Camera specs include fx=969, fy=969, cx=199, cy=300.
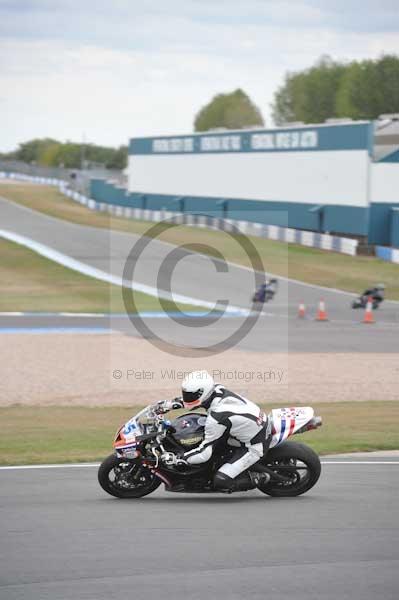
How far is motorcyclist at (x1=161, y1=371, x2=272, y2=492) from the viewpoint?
10180 millimetres

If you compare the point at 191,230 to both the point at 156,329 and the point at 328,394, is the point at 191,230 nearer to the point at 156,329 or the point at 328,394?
the point at 156,329

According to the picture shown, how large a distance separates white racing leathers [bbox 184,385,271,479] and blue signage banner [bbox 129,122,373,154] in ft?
137

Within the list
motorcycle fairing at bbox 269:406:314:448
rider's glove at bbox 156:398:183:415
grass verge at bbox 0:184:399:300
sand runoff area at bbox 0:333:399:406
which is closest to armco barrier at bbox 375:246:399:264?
grass verge at bbox 0:184:399:300

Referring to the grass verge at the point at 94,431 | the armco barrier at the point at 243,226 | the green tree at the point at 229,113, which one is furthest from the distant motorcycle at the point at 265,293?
the green tree at the point at 229,113

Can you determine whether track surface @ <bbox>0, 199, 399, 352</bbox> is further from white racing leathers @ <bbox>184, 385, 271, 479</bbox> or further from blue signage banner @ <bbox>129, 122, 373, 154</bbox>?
white racing leathers @ <bbox>184, 385, 271, 479</bbox>

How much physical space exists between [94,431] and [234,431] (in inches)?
215

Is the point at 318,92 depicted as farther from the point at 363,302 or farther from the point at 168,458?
the point at 168,458

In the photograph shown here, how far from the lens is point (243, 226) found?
2430 inches

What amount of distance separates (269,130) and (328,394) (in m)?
44.8

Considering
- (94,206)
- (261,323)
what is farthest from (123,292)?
(94,206)

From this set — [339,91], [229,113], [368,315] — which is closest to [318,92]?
[339,91]

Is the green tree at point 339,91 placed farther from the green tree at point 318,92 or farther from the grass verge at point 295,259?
the grass verge at point 295,259

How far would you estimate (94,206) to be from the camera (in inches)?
3329

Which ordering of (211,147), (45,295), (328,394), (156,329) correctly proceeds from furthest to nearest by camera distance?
(211,147)
(45,295)
(156,329)
(328,394)
